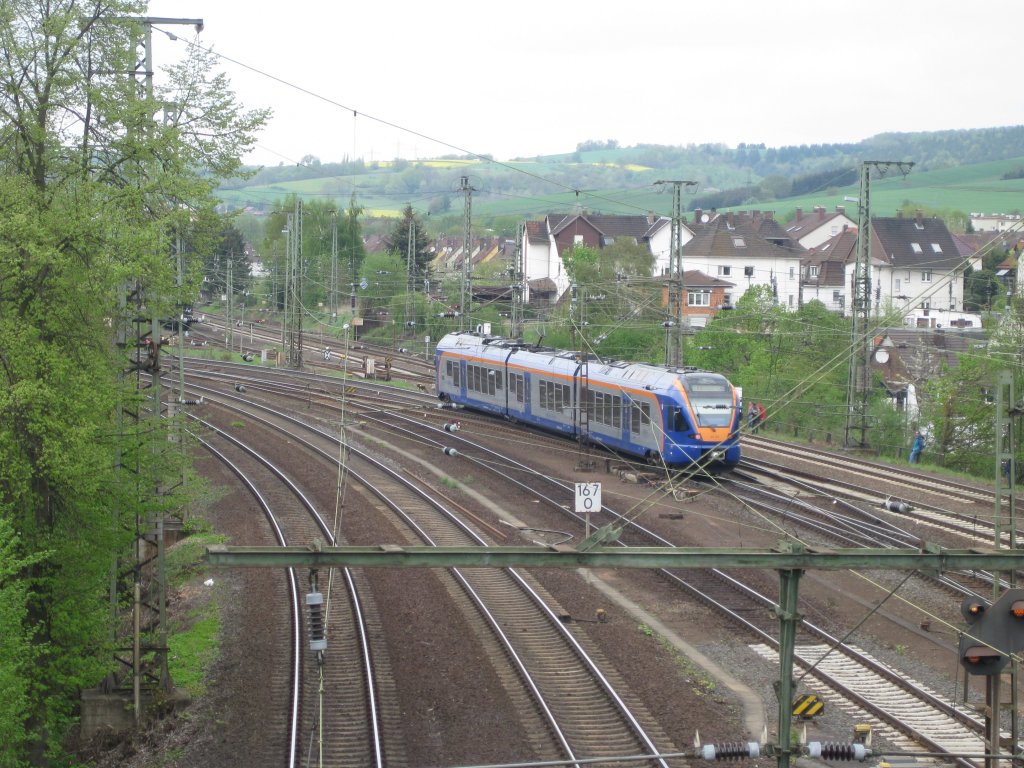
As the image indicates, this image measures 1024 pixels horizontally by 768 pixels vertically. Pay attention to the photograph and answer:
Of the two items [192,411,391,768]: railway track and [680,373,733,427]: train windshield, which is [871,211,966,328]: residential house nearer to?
[680,373,733,427]: train windshield

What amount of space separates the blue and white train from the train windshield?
0.02 m

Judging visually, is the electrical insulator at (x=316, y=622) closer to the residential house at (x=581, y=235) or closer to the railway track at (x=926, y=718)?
the railway track at (x=926, y=718)

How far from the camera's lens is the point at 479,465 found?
29.3m

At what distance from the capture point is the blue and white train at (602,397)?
1026 inches

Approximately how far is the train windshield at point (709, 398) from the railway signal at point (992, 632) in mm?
16692

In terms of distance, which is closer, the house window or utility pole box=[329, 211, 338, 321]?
utility pole box=[329, 211, 338, 321]

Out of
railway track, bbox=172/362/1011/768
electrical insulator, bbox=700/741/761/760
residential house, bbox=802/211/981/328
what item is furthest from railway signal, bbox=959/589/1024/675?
residential house, bbox=802/211/981/328

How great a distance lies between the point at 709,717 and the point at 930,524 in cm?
1211

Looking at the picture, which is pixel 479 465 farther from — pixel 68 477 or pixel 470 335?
pixel 68 477

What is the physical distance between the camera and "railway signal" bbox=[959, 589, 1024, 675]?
9.08m

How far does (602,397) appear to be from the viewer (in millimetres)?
29578

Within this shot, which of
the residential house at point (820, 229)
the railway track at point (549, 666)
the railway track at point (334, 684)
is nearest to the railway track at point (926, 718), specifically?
the railway track at point (549, 666)

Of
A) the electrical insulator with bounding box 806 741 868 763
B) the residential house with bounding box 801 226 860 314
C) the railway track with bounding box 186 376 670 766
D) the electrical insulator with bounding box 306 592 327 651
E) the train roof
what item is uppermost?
the residential house with bounding box 801 226 860 314

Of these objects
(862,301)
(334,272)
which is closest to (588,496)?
(862,301)
